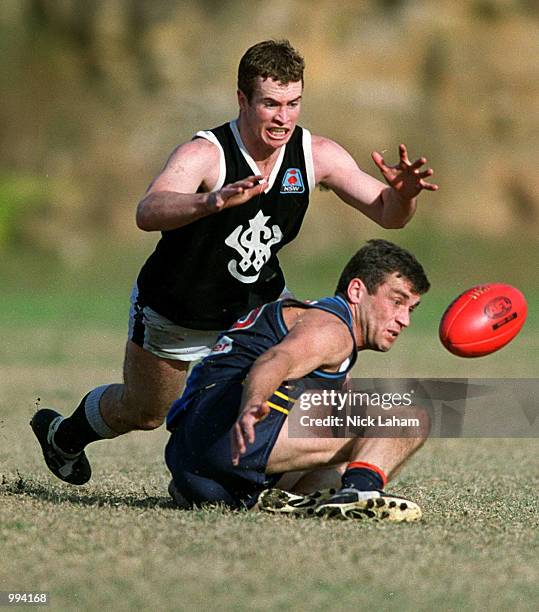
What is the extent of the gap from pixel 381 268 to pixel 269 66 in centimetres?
108

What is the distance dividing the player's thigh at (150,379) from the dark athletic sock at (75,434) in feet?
0.83

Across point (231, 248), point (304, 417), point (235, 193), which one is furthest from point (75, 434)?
point (235, 193)

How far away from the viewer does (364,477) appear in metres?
4.77

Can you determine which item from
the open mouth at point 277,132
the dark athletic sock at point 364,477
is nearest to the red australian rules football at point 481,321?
the dark athletic sock at point 364,477

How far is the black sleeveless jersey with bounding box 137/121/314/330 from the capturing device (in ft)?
18.3

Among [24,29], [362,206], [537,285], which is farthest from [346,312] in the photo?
[24,29]

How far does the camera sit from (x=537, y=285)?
28.6 metres

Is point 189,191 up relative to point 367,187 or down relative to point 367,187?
down

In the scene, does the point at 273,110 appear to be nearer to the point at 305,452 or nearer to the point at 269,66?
the point at 269,66

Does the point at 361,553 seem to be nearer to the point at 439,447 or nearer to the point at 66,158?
the point at 439,447

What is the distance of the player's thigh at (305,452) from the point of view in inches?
190

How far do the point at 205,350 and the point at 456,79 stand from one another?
90.4 feet

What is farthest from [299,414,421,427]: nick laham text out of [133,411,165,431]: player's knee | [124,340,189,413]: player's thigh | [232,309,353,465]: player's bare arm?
[133,411,165,431]: player's knee

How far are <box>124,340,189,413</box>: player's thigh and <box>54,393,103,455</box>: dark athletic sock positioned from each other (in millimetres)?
254
